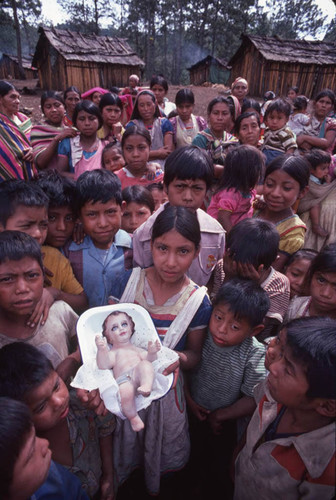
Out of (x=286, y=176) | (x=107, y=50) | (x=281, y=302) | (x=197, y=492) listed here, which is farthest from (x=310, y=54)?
(x=197, y=492)

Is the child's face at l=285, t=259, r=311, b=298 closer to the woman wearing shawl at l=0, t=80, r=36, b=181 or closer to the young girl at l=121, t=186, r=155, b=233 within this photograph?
the young girl at l=121, t=186, r=155, b=233

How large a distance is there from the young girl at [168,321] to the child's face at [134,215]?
89 cm

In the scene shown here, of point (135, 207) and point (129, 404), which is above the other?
point (135, 207)

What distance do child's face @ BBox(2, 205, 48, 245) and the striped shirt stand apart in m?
1.28

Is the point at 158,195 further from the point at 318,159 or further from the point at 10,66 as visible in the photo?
the point at 10,66

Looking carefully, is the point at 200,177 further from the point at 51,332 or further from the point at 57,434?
the point at 57,434

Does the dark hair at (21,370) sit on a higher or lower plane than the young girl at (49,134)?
lower

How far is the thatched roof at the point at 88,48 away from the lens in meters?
14.3

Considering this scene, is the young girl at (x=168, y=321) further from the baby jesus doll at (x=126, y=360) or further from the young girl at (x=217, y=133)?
the young girl at (x=217, y=133)

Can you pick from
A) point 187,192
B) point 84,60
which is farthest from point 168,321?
point 84,60

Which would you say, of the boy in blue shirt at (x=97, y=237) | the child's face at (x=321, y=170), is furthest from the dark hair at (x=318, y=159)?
the boy in blue shirt at (x=97, y=237)

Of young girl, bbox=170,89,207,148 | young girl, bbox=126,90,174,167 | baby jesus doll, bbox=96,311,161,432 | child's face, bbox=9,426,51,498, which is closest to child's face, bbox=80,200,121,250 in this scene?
baby jesus doll, bbox=96,311,161,432

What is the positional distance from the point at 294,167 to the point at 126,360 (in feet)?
Result: 6.93

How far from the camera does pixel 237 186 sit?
8.52 feet
